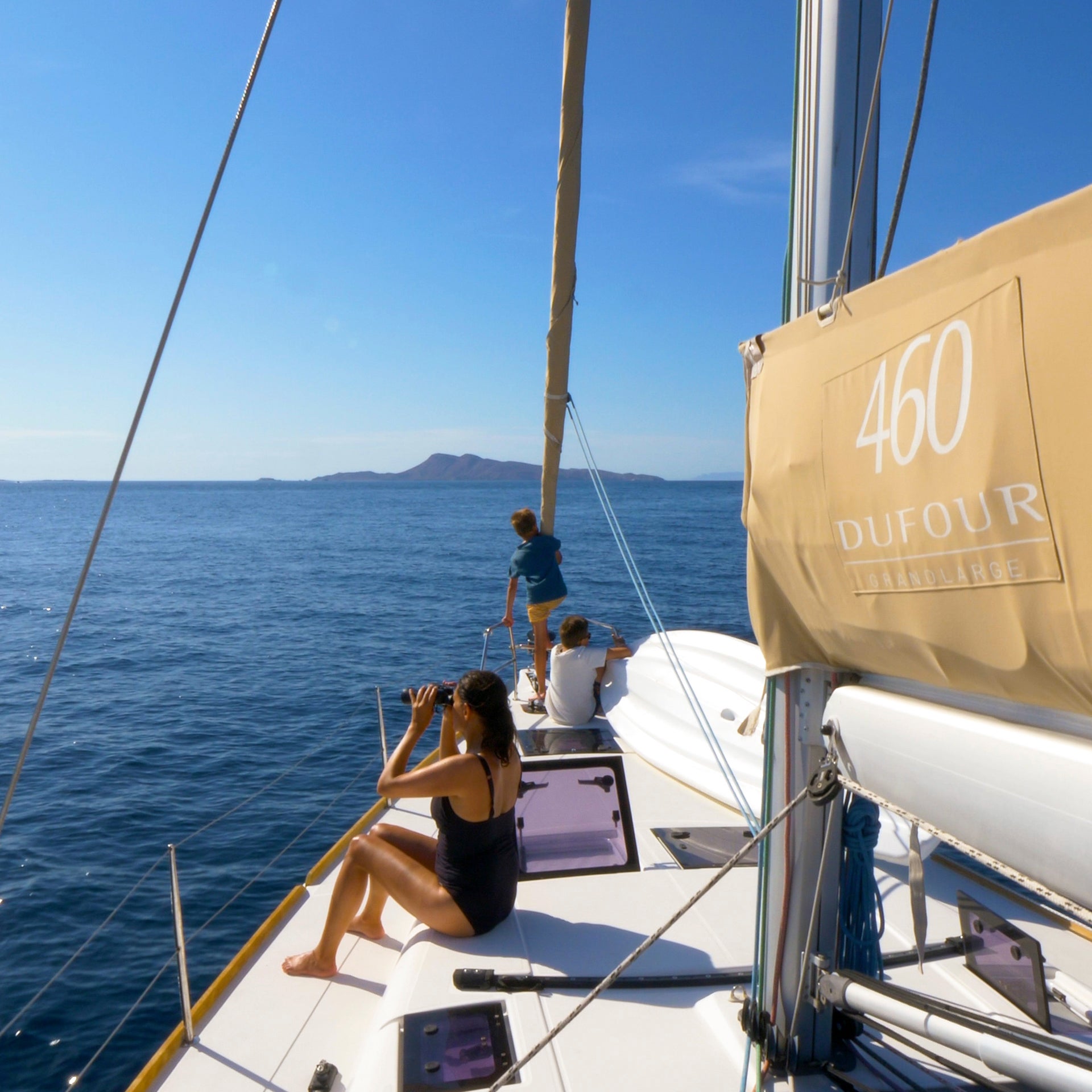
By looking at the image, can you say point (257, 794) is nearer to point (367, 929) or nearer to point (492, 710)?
point (367, 929)

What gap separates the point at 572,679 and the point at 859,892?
508cm

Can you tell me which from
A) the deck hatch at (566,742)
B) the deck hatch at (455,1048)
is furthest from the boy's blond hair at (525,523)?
the deck hatch at (455,1048)

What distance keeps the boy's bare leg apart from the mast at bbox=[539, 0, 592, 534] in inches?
56.2

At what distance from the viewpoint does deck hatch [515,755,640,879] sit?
4.54 m

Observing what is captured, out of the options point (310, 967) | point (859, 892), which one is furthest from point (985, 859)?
point (310, 967)

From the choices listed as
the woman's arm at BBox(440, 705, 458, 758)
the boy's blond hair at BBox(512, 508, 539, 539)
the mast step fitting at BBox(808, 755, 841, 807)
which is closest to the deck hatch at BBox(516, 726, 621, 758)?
the boy's blond hair at BBox(512, 508, 539, 539)

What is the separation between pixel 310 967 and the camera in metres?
3.89

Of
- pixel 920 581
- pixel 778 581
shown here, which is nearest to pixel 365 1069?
pixel 778 581

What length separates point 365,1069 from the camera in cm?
296

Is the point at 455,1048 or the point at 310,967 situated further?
the point at 310,967

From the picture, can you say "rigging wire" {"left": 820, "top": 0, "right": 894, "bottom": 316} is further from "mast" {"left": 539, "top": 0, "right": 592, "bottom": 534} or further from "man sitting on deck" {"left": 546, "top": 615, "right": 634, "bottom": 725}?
"man sitting on deck" {"left": 546, "top": 615, "right": 634, "bottom": 725}

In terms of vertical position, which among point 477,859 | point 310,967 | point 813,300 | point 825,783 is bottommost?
point 310,967

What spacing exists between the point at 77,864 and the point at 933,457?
1010cm

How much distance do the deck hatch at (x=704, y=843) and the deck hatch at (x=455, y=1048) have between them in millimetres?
1766
